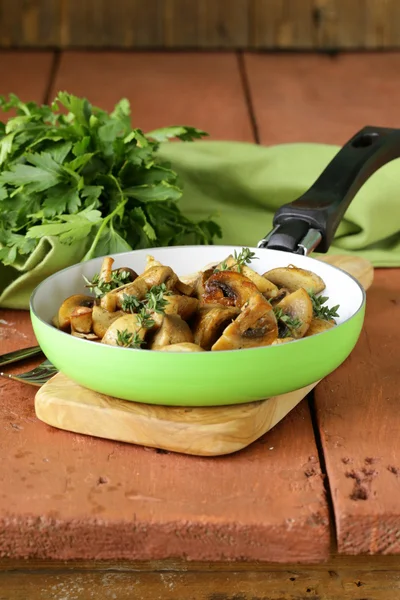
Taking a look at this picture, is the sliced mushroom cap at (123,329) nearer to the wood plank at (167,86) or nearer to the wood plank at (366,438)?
the wood plank at (366,438)

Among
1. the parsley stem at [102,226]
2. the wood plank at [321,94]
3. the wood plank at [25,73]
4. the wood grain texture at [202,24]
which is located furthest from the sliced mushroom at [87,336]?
Answer: the wood grain texture at [202,24]

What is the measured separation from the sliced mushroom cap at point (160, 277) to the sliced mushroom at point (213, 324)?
0.10m

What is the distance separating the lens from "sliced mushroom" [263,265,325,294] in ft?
4.44

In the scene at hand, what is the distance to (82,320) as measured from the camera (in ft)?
4.07

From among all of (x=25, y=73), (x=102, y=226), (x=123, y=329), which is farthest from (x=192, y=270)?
(x=25, y=73)

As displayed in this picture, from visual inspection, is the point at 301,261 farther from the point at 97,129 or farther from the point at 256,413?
the point at 97,129

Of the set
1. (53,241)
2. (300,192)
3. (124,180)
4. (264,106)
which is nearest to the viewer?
(53,241)

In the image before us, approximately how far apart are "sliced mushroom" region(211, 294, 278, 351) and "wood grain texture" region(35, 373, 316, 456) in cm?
7

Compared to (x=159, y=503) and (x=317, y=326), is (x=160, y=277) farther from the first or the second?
(x=159, y=503)

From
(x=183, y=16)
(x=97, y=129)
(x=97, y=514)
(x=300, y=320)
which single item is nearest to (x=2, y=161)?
(x=97, y=129)

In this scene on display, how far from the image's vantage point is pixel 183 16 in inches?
172

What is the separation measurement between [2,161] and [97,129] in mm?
178

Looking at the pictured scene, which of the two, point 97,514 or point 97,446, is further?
point 97,446

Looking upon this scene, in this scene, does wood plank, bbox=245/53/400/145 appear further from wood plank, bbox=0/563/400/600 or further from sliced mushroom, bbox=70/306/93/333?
wood plank, bbox=0/563/400/600
